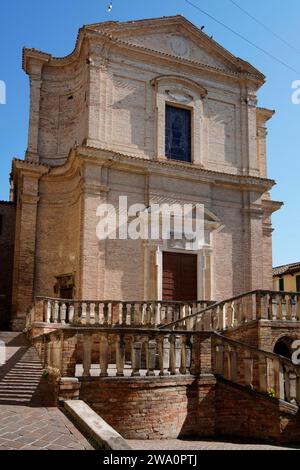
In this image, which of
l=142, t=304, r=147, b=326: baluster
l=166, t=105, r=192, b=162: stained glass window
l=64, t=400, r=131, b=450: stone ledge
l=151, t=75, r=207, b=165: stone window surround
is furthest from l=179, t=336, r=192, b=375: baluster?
l=166, t=105, r=192, b=162: stained glass window

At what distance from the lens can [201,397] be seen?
8.82m

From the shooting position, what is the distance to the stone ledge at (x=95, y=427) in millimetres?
4703

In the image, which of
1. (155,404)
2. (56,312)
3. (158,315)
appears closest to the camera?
(155,404)

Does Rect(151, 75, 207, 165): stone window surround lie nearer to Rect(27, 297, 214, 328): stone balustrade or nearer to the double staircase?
Rect(27, 297, 214, 328): stone balustrade

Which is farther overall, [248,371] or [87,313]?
[87,313]

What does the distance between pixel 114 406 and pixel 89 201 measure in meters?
10.1

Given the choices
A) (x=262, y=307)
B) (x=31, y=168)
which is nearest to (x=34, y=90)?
(x=31, y=168)

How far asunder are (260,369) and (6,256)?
1382cm

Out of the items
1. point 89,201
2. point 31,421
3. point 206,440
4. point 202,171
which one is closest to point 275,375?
point 206,440

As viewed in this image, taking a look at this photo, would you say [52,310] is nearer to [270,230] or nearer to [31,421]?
[31,421]

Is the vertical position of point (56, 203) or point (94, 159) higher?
point (94, 159)

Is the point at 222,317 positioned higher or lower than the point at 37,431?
higher

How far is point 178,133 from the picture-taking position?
20.1 meters

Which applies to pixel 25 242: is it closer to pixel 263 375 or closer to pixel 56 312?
pixel 56 312
